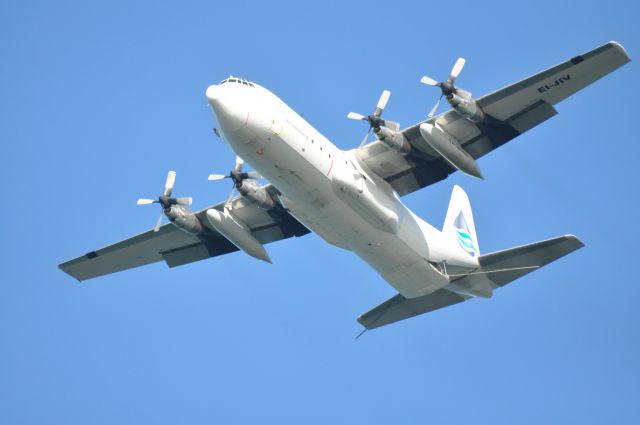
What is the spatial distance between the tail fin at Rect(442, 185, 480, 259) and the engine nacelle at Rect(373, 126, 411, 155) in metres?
4.70

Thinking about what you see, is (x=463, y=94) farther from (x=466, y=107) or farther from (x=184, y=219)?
(x=184, y=219)

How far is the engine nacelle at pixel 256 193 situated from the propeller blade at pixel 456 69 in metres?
7.90

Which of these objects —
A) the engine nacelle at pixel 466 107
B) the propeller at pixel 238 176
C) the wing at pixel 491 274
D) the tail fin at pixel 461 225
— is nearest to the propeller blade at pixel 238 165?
the propeller at pixel 238 176

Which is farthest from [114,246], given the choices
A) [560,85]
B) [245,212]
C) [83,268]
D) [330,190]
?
[560,85]

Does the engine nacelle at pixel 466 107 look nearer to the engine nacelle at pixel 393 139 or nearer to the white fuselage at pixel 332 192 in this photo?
the engine nacelle at pixel 393 139

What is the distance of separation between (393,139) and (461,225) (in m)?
7.84

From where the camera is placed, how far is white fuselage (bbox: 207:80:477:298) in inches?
1335

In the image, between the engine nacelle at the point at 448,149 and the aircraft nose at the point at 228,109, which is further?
the engine nacelle at the point at 448,149

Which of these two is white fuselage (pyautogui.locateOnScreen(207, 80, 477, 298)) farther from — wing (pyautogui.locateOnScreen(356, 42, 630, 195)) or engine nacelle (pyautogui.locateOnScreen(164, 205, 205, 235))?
engine nacelle (pyautogui.locateOnScreen(164, 205, 205, 235))

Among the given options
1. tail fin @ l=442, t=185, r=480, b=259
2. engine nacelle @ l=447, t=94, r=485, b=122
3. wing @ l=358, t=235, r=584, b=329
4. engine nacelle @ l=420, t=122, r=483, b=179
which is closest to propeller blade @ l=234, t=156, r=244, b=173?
engine nacelle @ l=420, t=122, r=483, b=179

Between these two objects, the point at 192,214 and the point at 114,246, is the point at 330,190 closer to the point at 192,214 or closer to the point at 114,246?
the point at 192,214

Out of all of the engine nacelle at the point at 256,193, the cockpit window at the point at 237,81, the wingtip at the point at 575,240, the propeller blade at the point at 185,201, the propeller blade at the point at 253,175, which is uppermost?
the cockpit window at the point at 237,81

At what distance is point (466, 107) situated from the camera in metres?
35.7

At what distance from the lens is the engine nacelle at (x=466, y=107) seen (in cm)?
3562
